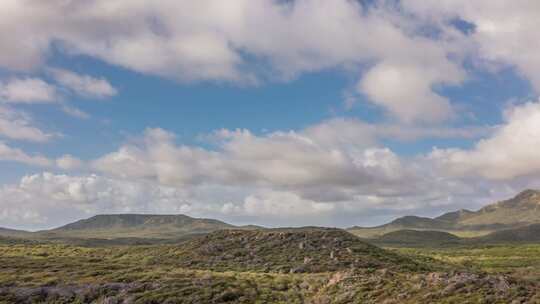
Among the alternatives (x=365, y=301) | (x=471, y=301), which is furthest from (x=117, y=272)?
(x=471, y=301)

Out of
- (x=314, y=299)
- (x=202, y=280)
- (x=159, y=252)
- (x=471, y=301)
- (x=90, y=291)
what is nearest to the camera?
(x=471, y=301)

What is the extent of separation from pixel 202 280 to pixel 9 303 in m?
24.2

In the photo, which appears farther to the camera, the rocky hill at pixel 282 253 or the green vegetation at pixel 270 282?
the rocky hill at pixel 282 253

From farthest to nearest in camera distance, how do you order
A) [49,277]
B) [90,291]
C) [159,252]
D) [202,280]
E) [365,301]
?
[159,252] < [49,277] < [202,280] < [90,291] < [365,301]

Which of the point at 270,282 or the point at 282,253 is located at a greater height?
the point at 282,253

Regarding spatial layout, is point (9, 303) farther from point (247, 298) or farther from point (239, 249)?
point (239, 249)

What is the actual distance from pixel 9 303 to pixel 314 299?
3750 cm

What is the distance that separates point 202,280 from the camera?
64.8 m

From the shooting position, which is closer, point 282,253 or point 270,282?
point 270,282

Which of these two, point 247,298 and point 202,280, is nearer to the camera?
point 247,298

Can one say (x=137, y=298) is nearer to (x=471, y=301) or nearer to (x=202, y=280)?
(x=202, y=280)

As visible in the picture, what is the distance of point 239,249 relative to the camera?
10956 cm

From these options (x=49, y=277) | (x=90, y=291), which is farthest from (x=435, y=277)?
(x=49, y=277)

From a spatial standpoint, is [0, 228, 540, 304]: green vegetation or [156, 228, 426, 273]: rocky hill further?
[156, 228, 426, 273]: rocky hill
